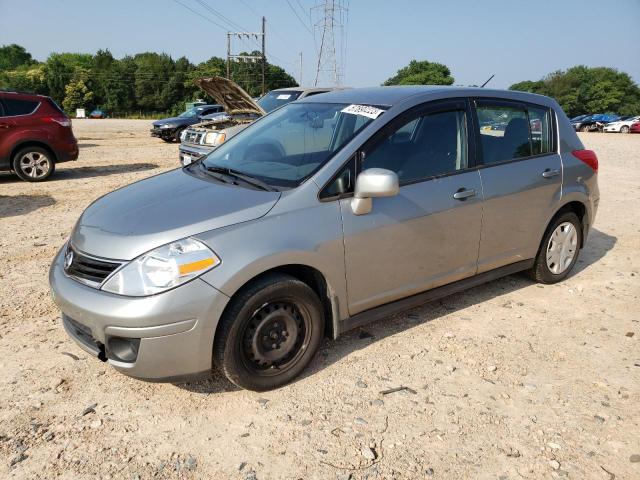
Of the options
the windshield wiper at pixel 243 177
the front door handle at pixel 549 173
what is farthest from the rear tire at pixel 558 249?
the windshield wiper at pixel 243 177

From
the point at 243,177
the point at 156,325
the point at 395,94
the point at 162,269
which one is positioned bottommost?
the point at 156,325

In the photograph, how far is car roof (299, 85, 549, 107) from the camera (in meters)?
3.62

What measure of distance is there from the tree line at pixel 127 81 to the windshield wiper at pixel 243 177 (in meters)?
76.2

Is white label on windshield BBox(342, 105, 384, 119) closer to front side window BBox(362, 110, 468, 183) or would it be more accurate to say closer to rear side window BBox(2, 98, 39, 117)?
front side window BBox(362, 110, 468, 183)

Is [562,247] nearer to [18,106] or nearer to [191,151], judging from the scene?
[191,151]

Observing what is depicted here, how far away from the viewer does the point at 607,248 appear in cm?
604

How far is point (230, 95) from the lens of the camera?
1198 centimetres

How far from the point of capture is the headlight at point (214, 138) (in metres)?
9.41

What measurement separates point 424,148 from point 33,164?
30.6 ft

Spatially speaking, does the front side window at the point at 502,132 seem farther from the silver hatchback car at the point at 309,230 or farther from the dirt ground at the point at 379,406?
the dirt ground at the point at 379,406

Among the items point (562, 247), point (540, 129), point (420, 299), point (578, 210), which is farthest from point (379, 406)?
point (578, 210)

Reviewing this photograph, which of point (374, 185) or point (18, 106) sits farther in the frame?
point (18, 106)

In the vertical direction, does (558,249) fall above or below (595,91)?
below

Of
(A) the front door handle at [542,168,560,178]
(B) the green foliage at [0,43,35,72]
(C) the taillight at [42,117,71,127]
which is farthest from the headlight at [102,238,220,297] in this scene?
(B) the green foliage at [0,43,35,72]
